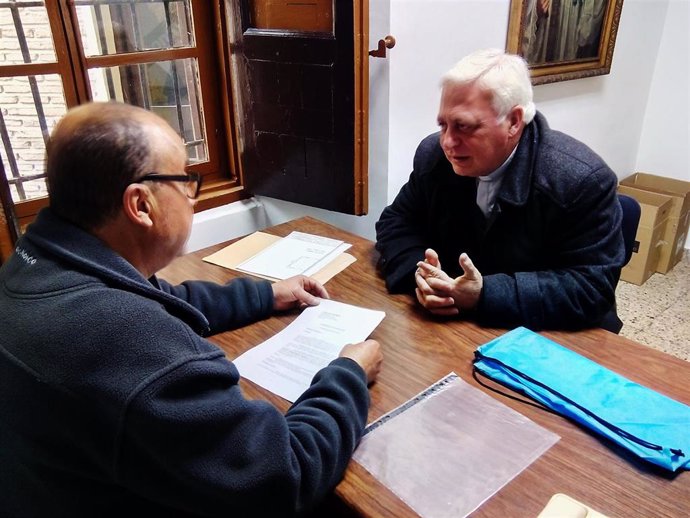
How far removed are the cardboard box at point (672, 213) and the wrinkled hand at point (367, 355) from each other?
108 inches

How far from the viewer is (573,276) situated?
1237 millimetres

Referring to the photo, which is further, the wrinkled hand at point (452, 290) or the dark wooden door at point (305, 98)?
the dark wooden door at point (305, 98)

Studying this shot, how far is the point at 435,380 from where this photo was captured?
3.43 ft

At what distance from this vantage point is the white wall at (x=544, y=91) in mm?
1923

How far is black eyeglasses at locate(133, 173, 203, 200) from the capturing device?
746 mm

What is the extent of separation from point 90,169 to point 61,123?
0.31 feet

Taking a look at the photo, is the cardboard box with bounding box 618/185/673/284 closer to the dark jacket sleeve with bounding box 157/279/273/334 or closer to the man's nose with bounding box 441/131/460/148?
the man's nose with bounding box 441/131/460/148

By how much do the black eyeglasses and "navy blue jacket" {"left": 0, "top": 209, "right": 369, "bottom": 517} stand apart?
114mm

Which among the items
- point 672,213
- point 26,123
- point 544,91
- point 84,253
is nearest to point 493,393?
point 84,253

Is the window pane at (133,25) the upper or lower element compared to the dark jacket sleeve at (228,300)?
upper

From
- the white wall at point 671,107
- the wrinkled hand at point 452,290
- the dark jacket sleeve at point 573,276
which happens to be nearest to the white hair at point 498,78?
the dark jacket sleeve at point 573,276

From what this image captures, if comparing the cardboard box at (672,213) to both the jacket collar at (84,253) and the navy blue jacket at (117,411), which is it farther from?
the jacket collar at (84,253)

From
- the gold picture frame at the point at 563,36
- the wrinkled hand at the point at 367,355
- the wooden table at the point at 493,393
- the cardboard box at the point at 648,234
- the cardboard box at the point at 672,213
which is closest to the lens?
the wooden table at the point at 493,393

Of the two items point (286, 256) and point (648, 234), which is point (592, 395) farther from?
point (648, 234)
